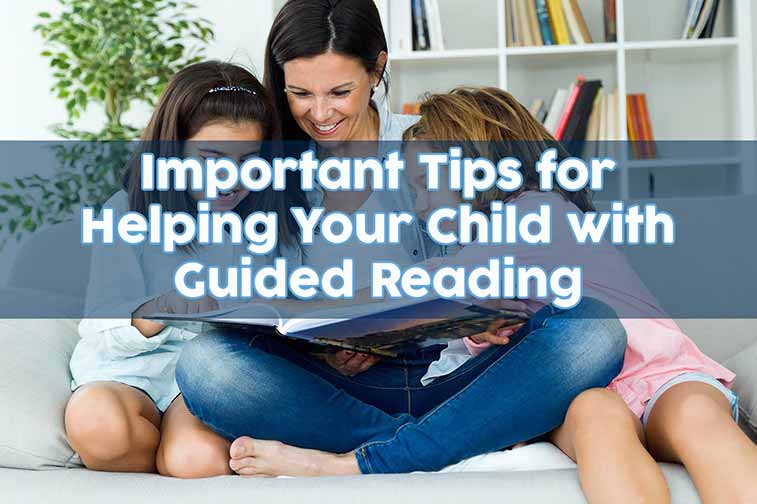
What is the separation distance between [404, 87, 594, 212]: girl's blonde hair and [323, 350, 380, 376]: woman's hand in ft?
1.03

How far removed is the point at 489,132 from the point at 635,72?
1759mm

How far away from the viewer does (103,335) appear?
4.16 ft

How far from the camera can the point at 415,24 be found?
9.55 ft

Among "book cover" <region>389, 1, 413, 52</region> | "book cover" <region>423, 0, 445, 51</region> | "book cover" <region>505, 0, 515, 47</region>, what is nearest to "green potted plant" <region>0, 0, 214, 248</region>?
"book cover" <region>389, 1, 413, 52</region>

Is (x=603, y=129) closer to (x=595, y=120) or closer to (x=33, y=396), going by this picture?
(x=595, y=120)

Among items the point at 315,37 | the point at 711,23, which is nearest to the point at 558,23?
the point at 711,23

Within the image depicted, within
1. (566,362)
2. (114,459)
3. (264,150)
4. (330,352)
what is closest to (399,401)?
(330,352)

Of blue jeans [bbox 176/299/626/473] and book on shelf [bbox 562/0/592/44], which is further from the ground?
book on shelf [bbox 562/0/592/44]

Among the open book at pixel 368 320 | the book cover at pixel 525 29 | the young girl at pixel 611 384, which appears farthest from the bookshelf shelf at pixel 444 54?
the open book at pixel 368 320

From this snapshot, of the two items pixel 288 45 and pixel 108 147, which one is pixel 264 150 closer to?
pixel 288 45

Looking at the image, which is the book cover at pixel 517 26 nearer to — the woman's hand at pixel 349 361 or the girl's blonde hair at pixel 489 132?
the girl's blonde hair at pixel 489 132

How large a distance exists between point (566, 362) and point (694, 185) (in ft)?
7.20

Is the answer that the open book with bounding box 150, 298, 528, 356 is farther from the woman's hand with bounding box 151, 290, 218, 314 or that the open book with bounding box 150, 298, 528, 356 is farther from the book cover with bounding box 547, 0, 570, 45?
the book cover with bounding box 547, 0, 570, 45

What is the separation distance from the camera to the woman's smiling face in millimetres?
1687
